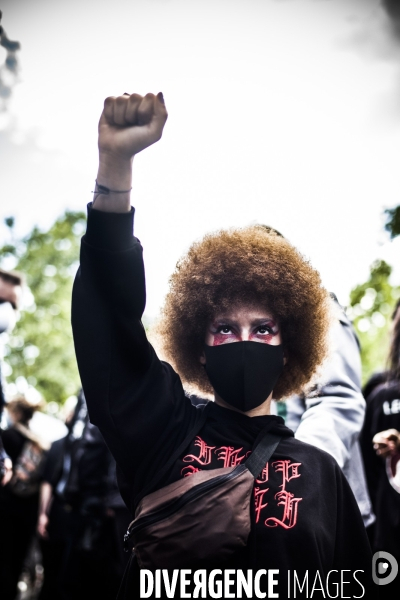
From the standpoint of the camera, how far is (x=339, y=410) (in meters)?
2.86

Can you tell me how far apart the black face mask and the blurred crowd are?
0.58 metres

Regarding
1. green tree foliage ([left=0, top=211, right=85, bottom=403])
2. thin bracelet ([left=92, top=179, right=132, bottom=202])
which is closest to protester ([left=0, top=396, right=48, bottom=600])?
thin bracelet ([left=92, top=179, right=132, bottom=202])

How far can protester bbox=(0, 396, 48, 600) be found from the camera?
265 inches

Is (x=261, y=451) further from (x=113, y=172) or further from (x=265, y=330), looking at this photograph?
(x=113, y=172)

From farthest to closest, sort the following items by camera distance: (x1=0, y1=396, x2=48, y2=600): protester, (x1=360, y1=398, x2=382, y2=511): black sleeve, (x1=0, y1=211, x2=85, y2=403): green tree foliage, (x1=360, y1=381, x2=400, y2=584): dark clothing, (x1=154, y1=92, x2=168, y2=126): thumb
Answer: (x1=0, y1=211, x2=85, y2=403): green tree foliage, (x1=0, y1=396, x2=48, y2=600): protester, (x1=360, y1=398, x2=382, y2=511): black sleeve, (x1=360, y1=381, x2=400, y2=584): dark clothing, (x1=154, y1=92, x2=168, y2=126): thumb

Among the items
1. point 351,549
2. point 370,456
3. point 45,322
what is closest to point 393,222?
point 370,456

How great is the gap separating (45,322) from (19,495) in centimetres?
A: 1216

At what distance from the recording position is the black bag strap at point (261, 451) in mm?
1909

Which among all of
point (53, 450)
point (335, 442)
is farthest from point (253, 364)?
point (53, 450)

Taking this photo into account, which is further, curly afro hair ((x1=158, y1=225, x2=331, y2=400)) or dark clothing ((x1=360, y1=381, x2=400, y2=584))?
dark clothing ((x1=360, y1=381, x2=400, y2=584))

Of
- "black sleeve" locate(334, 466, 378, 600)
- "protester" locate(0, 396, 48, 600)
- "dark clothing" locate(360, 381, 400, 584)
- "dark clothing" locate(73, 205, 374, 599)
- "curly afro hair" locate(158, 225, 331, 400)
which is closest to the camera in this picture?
"dark clothing" locate(73, 205, 374, 599)

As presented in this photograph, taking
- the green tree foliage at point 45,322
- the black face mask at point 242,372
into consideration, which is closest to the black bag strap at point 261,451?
the black face mask at point 242,372

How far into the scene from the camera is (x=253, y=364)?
209 cm

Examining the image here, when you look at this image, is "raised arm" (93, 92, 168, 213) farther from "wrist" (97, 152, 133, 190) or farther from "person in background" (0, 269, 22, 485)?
"person in background" (0, 269, 22, 485)
